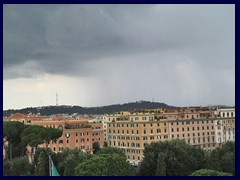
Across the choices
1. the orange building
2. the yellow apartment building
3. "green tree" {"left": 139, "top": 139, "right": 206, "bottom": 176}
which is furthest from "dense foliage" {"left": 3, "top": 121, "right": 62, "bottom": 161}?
the yellow apartment building

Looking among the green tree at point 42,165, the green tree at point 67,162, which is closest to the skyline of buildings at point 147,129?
the green tree at point 67,162

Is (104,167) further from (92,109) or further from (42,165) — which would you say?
(92,109)

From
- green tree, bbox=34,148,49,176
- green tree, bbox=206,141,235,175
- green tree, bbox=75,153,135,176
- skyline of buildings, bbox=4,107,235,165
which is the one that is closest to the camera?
green tree, bbox=75,153,135,176

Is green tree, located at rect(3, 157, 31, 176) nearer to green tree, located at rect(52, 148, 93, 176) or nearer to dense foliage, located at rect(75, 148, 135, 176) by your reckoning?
green tree, located at rect(52, 148, 93, 176)

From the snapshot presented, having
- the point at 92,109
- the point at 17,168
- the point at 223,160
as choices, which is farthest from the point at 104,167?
the point at 92,109

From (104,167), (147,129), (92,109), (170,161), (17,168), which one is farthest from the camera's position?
(92,109)
